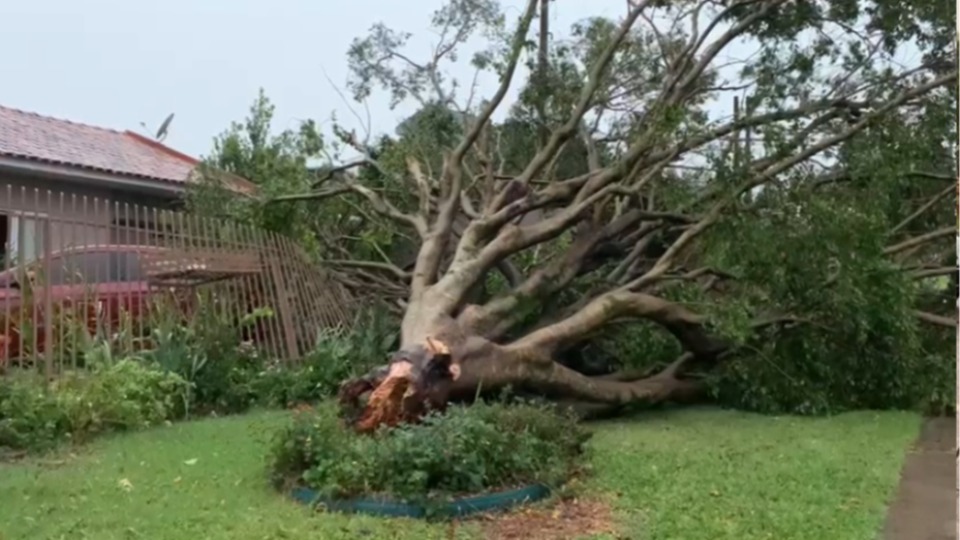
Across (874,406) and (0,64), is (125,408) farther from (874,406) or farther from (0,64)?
(0,64)

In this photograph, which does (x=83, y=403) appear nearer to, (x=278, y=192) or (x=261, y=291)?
(x=261, y=291)

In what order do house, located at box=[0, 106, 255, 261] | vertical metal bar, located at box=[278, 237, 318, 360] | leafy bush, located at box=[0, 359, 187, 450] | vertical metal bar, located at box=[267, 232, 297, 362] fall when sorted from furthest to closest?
vertical metal bar, located at box=[278, 237, 318, 360], vertical metal bar, located at box=[267, 232, 297, 362], house, located at box=[0, 106, 255, 261], leafy bush, located at box=[0, 359, 187, 450]

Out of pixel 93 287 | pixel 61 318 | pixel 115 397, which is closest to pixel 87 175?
pixel 93 287

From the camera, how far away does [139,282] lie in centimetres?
992

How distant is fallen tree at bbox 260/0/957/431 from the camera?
31.1ft

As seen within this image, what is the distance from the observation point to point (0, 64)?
2173 cm

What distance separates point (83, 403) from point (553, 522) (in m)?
4.27

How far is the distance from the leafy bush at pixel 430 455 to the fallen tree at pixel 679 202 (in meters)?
1.48

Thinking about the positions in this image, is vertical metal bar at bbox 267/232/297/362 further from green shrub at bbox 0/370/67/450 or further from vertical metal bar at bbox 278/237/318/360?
green shrub at bbox 0/370/67/450

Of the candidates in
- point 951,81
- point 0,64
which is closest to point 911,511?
point 951,81

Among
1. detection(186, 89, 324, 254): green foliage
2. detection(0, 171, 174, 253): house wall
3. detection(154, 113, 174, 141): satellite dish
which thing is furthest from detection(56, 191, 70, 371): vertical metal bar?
detection(154, 113, 174, 141): satellite dish

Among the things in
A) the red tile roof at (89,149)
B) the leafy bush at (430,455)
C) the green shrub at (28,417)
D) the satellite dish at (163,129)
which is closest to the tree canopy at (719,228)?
the leafy bush at (430,455)

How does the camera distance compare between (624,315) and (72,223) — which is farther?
(624,315)

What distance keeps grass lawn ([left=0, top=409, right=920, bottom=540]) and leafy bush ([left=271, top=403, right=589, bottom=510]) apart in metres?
0.25
